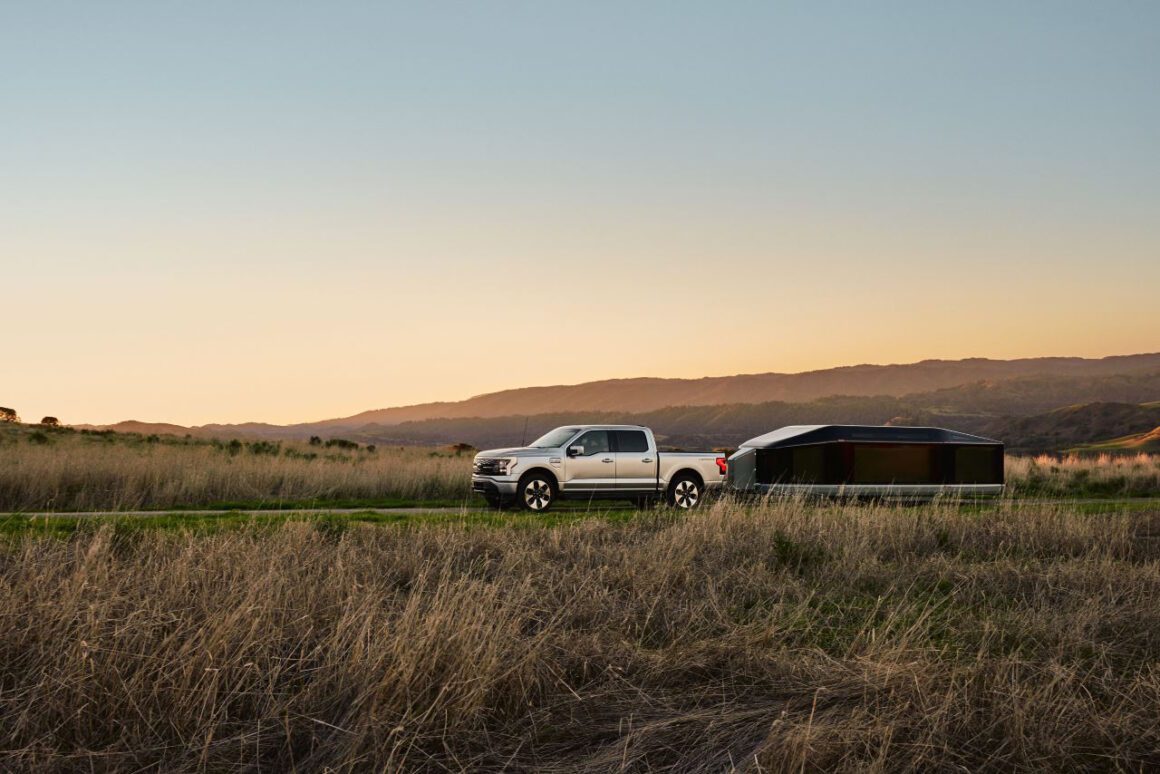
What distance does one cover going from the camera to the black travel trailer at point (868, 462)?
74.3 ft

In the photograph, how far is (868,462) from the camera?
22844 mm

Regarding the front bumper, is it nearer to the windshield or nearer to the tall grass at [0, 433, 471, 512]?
the windshield

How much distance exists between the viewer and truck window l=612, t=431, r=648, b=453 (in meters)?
22.0

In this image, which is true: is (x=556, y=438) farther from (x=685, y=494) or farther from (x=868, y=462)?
(x=868, y=462)

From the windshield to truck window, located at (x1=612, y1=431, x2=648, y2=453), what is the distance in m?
0.99

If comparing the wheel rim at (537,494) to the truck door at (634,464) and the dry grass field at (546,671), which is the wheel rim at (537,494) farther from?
the dry grass field at (546,671)

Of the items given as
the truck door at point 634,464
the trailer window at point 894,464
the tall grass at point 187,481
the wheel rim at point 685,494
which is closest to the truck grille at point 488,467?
the truck door at point 634,464

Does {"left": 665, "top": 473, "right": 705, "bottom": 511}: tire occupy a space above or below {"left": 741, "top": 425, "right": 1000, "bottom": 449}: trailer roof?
below

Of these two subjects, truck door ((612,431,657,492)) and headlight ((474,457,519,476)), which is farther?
truck door ((612,431,657,492))

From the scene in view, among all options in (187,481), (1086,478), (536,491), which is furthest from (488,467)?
(1086,478)

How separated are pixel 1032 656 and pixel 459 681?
4.49 m

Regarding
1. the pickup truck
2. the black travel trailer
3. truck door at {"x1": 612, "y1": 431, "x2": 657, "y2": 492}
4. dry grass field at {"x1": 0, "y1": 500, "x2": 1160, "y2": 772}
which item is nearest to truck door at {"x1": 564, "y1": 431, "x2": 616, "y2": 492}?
the pickup truck

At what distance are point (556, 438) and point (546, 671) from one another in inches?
600

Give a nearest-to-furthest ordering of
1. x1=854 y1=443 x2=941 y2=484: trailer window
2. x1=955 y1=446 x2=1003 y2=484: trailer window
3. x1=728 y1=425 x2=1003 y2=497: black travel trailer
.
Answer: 1. x1=728 y1=425 x2=1003 y2=497: black travel trailer
2. x1=854 y1=443 x2=941 y2=484: trailer window
3. x1=955 y1=446 x2=1003 y2=484: trailer window
